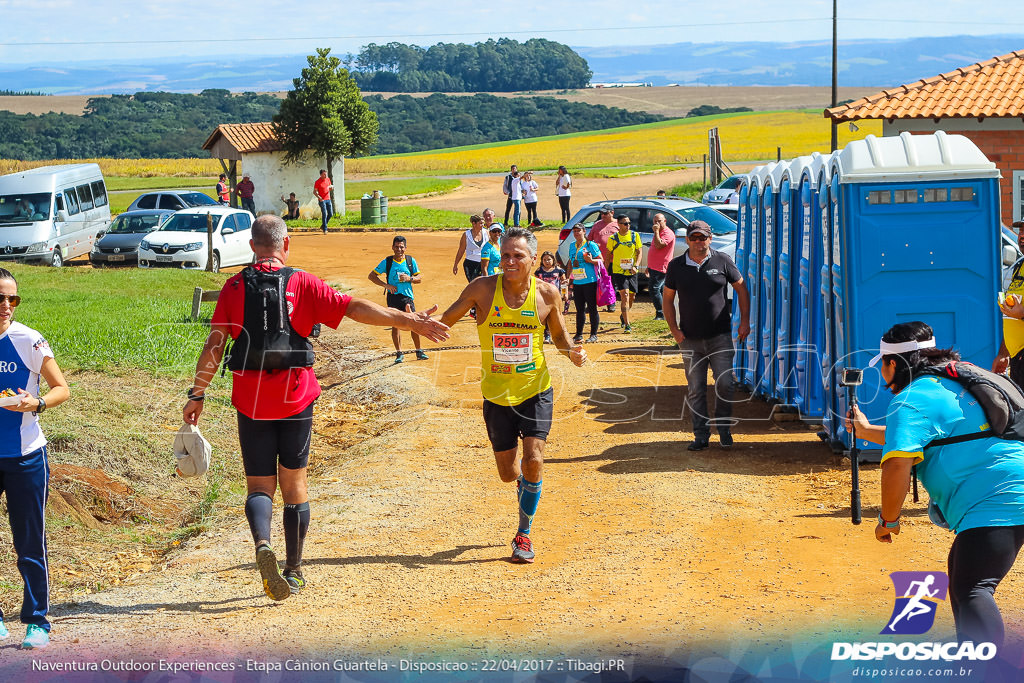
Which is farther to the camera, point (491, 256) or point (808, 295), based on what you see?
point (491, 256)

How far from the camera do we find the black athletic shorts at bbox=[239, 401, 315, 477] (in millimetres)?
6191

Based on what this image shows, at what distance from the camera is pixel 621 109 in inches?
5310

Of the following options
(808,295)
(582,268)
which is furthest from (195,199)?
(808,295)

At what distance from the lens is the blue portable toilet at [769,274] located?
11266 mm

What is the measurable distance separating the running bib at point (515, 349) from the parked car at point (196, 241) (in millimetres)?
18915

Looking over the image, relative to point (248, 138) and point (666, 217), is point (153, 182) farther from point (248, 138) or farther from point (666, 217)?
point (666, 217)

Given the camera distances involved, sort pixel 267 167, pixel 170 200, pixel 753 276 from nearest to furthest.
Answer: pixel 753 276
pixel 170 200
pixel 267 167

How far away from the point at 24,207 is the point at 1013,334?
79.6 feet

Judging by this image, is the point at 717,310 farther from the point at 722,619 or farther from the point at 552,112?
the point at 552,112

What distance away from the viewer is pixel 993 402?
463 centimetres

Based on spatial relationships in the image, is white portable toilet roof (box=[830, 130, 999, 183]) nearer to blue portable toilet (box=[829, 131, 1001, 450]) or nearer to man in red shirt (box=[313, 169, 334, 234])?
blue portable toilet (box=[829, 131, 1001, 450])

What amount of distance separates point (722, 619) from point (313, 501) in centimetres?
396

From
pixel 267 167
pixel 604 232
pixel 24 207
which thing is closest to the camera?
pixel 604 232

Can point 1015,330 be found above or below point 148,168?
below
